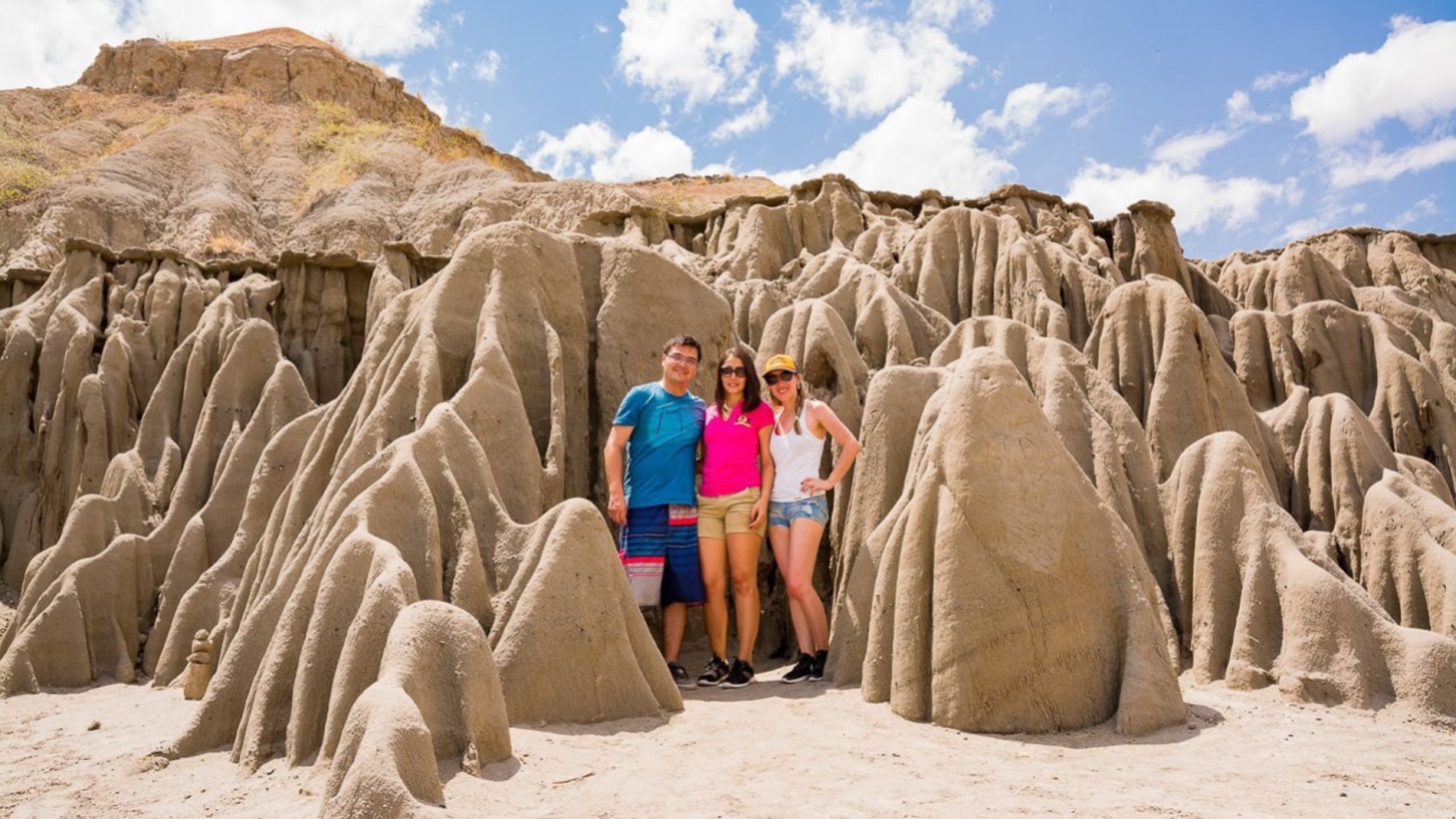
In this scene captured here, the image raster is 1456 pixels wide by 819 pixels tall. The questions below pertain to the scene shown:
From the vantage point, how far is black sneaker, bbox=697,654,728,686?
24.0ft

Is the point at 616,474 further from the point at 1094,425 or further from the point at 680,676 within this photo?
the point at 1094,425

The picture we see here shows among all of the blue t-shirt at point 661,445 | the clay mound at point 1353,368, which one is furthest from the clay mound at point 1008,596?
the clay mound at point 1353,368

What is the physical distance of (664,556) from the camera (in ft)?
24.5

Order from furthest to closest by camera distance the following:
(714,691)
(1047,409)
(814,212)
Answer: (814,212) → (1047,409) → (714,691)

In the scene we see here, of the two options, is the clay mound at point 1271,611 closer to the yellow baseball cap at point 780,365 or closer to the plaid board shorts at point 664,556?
the yellow baseball cap at point 780,365

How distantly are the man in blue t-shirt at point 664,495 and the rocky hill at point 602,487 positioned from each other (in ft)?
1.69

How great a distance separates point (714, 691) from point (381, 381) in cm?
408

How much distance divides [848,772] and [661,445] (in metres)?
3.03

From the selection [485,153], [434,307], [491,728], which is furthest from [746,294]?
[485,153]

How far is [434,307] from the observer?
905 centimetres

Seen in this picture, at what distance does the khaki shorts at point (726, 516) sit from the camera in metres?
7.35

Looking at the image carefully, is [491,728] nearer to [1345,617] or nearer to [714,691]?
[714,691]

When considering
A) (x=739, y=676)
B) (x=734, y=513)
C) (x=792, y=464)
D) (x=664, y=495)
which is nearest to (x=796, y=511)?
(x=792, y=464)

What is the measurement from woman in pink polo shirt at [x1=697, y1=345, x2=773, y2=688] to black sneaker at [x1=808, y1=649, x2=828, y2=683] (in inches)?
18.1
